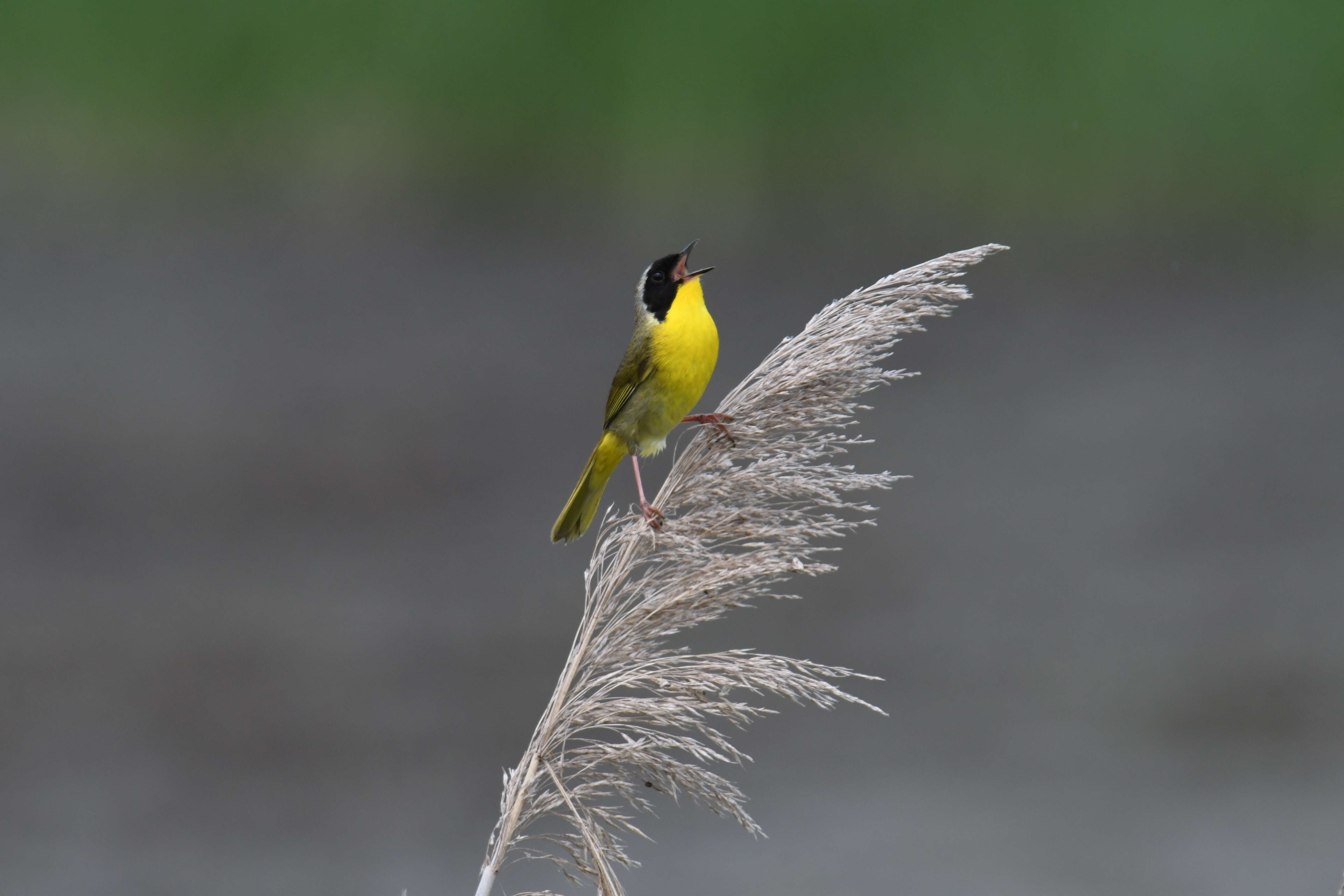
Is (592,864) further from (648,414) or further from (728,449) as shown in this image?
(648,414)

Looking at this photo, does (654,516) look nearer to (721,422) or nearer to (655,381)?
(721,422)

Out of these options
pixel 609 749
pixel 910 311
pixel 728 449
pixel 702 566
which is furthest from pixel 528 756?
pixel 910 311

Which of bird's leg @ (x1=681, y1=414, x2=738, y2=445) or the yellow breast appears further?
the yellow breast

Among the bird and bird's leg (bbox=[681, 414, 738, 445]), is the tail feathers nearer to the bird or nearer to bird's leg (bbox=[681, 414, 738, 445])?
the bird

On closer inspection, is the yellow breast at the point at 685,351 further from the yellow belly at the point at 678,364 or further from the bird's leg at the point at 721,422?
the bird's leg at the point at 721,422

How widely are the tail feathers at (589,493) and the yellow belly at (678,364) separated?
0.31ft

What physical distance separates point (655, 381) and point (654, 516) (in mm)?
762

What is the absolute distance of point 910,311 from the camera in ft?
8.10

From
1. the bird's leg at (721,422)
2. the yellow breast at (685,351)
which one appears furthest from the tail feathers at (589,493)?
the bird's leg at (721,422)

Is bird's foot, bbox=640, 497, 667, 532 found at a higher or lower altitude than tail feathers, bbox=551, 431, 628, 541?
higher

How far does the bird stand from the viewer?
3.07 meters

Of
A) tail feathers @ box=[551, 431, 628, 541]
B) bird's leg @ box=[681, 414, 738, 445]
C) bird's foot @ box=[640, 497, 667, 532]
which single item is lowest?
tail feathers @ box=[551, 431, 628, 541]

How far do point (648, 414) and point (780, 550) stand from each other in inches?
38.6

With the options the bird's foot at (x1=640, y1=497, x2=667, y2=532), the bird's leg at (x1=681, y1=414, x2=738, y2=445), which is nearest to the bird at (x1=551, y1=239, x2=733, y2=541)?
the bird's leg at (x1=681, y1=414, x2=738, y2=445)
